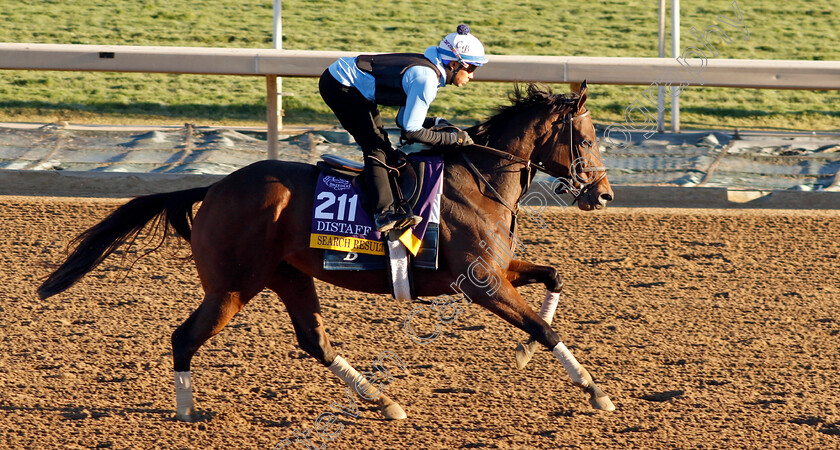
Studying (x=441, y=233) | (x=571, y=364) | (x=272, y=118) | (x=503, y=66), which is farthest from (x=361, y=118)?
(x=272, y=118)

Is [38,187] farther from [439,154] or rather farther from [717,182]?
[717,182]

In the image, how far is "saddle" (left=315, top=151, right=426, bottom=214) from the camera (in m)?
4.26

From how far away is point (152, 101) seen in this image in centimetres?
1363

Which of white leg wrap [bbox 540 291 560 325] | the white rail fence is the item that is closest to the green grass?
the white rail fence

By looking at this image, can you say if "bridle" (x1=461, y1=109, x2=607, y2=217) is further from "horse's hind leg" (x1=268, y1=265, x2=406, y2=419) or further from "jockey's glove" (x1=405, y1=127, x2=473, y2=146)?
"horse's hind leg" (x1=268, y1=265, x2=406, y2=419)

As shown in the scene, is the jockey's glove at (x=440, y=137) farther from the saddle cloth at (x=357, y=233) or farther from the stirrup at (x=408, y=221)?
the stirrup at (x=408, y=221)

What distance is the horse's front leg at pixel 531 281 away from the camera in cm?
466

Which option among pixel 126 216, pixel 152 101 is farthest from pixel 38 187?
pixel 152 101

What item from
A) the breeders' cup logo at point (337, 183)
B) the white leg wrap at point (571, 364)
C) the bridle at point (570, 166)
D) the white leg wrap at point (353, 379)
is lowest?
the white leg wrap at point (353, 379)

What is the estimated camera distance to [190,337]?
4289mm

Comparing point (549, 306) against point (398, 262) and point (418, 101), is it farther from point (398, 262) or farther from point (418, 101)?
point (418, 101)

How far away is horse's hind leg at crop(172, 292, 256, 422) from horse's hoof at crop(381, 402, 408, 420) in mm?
916

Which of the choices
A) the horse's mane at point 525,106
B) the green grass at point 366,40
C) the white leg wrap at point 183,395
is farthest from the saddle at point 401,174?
the green grass at point 366,40

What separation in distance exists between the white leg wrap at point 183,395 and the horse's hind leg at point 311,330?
61 centimetres
